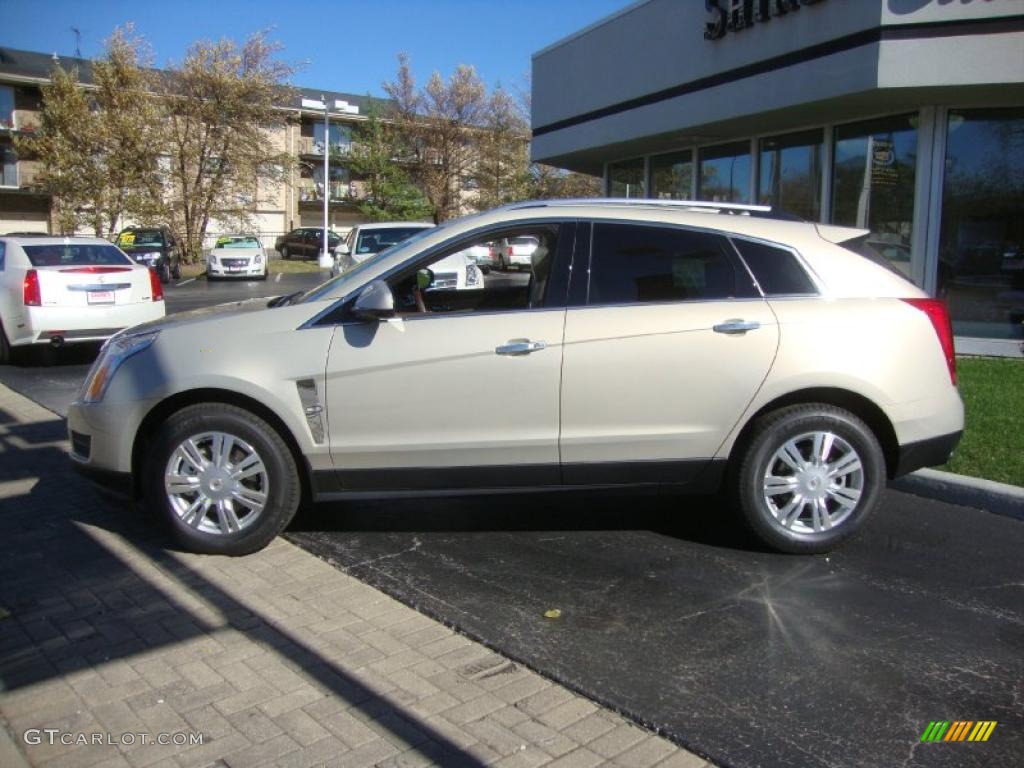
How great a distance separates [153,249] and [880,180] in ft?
77.7

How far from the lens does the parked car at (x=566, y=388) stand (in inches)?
175

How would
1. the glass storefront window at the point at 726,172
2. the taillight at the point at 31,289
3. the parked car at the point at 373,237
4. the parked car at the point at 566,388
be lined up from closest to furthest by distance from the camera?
the parked car at the point at 566,388, the taillight at the point at 31,289, the glass storefront window at the point at 726,172, the parked car at the point at 373,237

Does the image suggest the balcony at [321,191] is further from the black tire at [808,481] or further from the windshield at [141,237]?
the black tire at [808,481]

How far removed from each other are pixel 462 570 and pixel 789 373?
1938 mm

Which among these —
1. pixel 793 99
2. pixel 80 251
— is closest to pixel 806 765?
pixel 793 99

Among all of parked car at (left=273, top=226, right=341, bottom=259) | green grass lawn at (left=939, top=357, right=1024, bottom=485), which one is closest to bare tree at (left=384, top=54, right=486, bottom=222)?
parked car at (left=273, top=226, right=341, bottom=259)

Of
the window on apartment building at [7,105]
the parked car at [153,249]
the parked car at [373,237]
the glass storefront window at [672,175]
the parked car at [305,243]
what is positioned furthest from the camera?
the window on apartment building at [7,105]

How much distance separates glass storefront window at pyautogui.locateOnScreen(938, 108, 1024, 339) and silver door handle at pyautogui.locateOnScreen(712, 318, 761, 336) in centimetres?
764

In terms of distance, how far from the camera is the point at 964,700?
323cm

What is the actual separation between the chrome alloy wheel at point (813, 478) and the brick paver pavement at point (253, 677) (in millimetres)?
1852

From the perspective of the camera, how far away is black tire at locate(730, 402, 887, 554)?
4.53 metres

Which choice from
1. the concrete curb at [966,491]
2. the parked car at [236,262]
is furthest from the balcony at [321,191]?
the concrete curb at [966,491]

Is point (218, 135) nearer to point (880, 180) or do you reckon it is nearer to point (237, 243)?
point (237, 243)

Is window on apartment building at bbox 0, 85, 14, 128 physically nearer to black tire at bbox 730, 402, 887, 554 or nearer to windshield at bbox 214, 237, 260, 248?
windshield at bbox 214, 237, 260, 248
